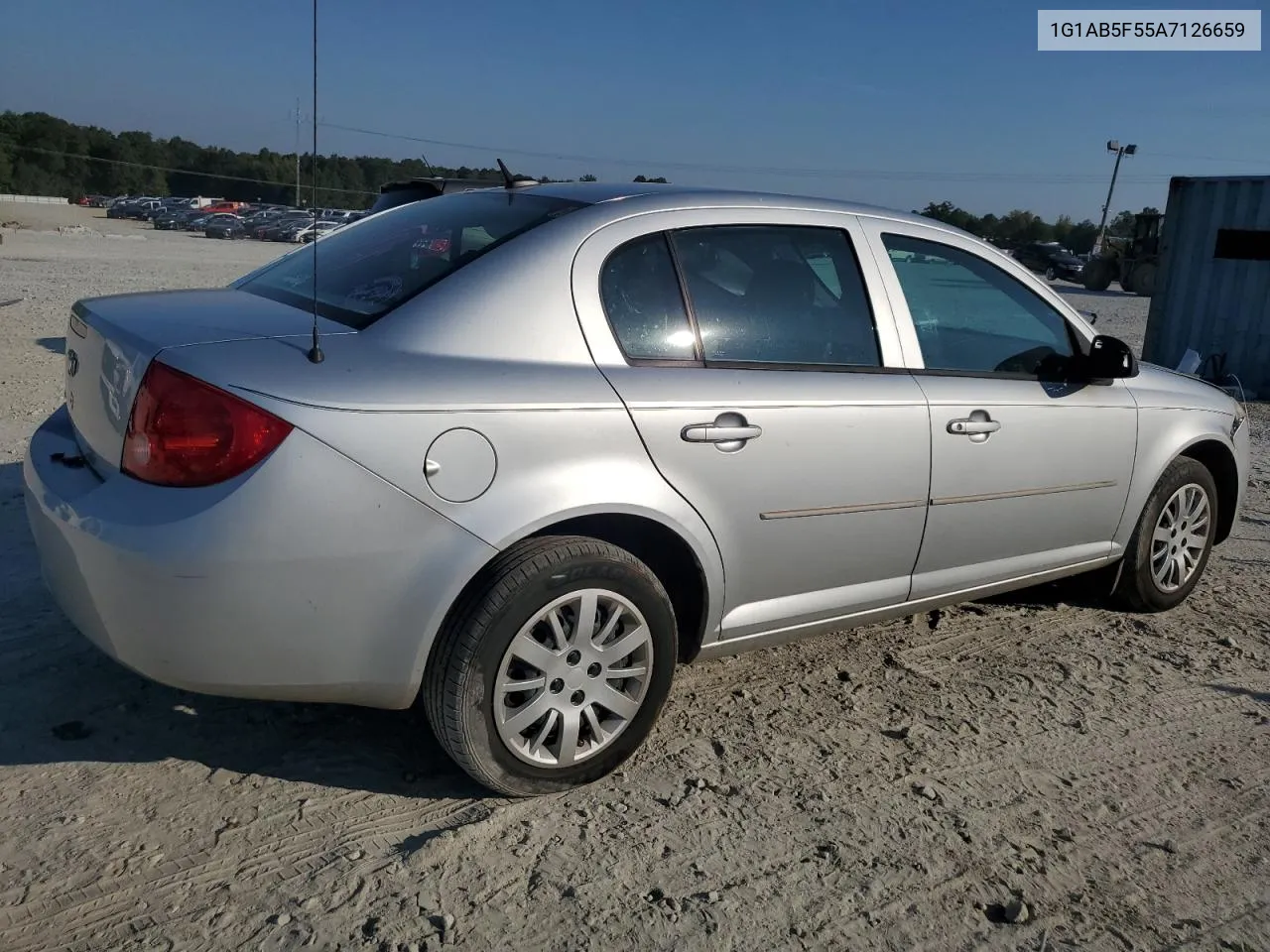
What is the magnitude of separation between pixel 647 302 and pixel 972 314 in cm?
160

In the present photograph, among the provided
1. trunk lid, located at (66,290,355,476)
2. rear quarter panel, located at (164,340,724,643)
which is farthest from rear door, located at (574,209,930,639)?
trunk lid, located at (66,290,355,476)

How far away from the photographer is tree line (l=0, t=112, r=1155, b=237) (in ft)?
222

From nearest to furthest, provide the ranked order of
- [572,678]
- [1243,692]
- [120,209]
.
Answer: [572,678]
[1243,692]
[120,209]

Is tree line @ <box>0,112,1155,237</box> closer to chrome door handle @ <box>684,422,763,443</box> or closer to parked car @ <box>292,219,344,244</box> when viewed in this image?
parked car @ <box>292,219,344,244</box>

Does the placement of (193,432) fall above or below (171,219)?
above

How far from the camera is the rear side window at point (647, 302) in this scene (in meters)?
3.10

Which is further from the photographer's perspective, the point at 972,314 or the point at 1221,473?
the point at 1221,473

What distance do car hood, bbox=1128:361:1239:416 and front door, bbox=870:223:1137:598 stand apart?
14cm

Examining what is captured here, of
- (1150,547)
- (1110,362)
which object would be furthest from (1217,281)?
(1110,362)

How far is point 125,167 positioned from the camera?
263 ft

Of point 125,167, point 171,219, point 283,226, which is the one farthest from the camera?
point 125,167


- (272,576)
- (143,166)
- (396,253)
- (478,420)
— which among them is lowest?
(272,576)

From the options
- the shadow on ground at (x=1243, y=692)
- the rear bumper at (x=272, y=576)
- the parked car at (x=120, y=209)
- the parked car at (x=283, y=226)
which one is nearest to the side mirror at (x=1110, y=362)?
the shadow on ground at (x=1243, y=692)

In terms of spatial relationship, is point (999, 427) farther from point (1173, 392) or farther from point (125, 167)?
point (125, 167)
